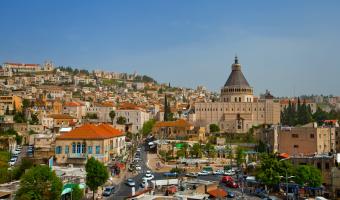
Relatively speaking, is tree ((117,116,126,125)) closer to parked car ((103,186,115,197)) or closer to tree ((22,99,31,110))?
tree ((22,99,31,110))

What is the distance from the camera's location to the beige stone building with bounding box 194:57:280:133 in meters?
81.8

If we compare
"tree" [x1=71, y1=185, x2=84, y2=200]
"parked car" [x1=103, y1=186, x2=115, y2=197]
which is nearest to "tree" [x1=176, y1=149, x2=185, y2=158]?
"parked car" [x1=103, y1=186, x2=115, y2=197]

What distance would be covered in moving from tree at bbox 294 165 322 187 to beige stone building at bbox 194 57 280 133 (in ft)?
140

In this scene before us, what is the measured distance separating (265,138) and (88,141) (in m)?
26.8

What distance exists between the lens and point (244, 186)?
4144 centimetres

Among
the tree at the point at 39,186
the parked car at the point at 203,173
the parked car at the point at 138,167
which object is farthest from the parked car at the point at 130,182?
the tree at the point at 39,186

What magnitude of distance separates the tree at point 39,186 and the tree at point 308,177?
Answer: 18.3 metres

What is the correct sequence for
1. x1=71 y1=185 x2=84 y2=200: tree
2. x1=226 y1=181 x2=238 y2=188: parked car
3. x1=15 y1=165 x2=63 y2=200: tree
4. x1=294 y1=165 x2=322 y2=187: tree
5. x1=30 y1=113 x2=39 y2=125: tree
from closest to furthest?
1. x1=15 y1=165 x2=63 y2=200: tree
2. x1=71 y1=185 x2=84 y2=200: tree
3. x1=294 y1=165 x2=322 y2=187: tree
4. x1=226 y1=181 x2=238 y2=188: parked car
5. x1=30 y1=113 x2=39 y2=125: tree

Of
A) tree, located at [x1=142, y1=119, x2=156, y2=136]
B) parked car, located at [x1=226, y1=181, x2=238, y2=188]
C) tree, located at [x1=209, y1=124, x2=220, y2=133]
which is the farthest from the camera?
tree, located at [x1=142, y1=119, x2=156, y2=136]

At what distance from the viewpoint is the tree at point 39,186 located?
29016 mm

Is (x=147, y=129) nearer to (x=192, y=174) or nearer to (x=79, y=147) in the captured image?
(x=79, y=147)

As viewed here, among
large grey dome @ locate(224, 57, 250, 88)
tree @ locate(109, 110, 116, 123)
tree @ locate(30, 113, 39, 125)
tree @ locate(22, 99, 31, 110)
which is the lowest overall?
tree @ locate(30, 113, 39, 125)

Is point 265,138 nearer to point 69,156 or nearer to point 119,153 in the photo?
point 119,153

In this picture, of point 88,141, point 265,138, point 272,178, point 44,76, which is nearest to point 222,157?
point 265,138
